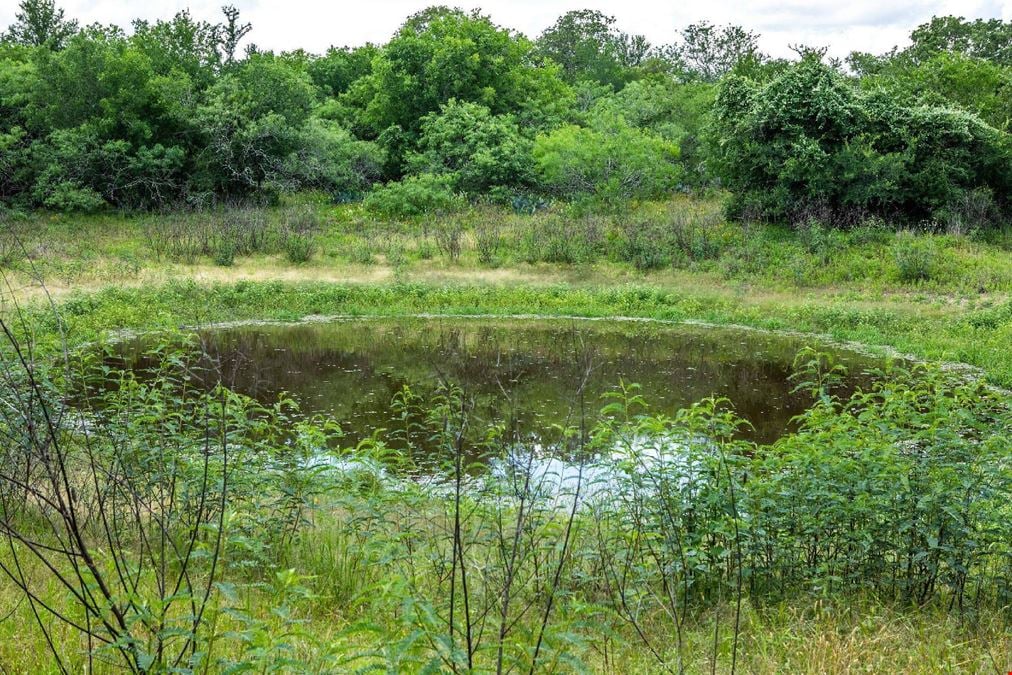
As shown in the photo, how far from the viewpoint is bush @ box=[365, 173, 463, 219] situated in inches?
1129

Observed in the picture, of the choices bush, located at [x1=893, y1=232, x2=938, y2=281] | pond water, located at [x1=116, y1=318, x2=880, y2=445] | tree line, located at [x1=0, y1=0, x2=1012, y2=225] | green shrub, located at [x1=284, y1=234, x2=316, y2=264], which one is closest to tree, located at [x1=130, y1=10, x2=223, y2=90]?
tree line, located at [x1=0, y1=0, x2=1012, y2=225]

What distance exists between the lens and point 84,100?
2845 centimetres

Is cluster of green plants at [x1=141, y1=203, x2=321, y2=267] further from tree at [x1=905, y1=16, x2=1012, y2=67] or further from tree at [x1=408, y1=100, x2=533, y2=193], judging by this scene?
tree at [x1=905, y1=16, x2=1012, y2=67]

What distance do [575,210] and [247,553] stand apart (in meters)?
23.2

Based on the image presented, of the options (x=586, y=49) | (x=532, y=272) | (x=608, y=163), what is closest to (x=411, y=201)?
(x=608, y=163)

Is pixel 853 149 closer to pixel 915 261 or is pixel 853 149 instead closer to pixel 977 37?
pixel 915 261

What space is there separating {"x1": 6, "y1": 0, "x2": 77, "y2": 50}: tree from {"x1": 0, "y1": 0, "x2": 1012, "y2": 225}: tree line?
0.36 ft

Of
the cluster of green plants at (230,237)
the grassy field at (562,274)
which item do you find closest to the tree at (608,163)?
the grassy field at (562,274)

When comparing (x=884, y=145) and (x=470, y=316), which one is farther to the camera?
(x=884, y=145)

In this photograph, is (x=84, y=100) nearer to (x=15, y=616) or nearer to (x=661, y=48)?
(x=15, y=616)

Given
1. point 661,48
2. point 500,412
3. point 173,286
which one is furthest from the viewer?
point 661,48

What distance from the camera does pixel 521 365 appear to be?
9.77m

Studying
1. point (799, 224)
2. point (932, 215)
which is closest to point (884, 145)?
point (932, 215)

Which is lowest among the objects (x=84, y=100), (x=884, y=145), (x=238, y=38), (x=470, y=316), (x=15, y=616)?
(x=470, y=316)
